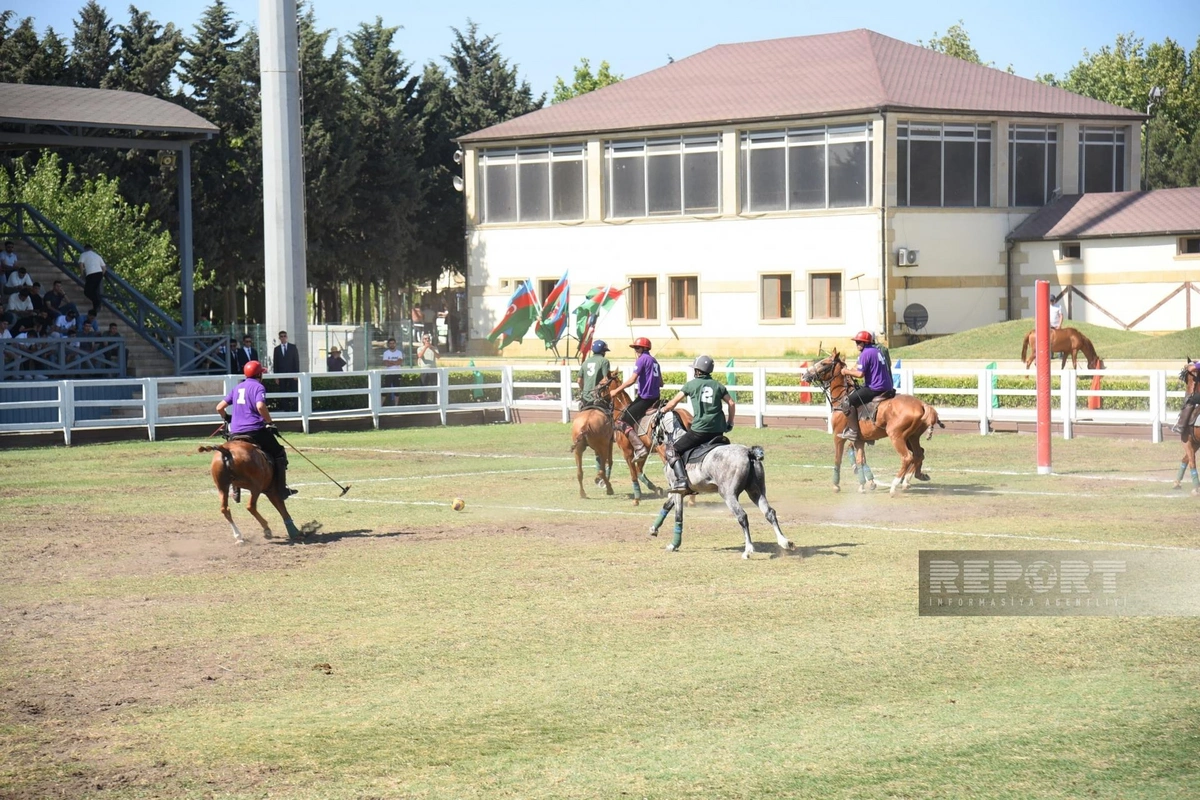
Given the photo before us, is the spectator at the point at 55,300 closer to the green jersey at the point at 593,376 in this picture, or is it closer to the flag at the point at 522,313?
the flag at the point at 522,313

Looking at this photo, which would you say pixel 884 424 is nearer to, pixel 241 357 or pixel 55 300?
pixel 241 357

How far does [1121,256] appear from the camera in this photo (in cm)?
4962

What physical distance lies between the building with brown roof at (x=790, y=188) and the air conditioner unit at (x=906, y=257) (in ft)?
0.20

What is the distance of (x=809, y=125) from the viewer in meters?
51.6

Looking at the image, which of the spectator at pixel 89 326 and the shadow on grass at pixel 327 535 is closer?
the shadow on grass at pixel 327 535

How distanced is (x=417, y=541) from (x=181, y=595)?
135 inches

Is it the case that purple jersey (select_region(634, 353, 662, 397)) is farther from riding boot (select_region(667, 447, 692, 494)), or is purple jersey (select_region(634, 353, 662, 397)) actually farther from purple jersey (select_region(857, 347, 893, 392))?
riding boot (select_region(667, 447, 692, 494))

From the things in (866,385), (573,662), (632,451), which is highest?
(866,385)

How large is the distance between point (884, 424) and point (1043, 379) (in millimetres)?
3577

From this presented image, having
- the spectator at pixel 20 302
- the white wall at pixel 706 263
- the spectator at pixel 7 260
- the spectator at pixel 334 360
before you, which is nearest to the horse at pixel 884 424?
the spectator at pixel 334 360

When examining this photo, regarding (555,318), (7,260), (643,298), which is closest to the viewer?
(7,260)

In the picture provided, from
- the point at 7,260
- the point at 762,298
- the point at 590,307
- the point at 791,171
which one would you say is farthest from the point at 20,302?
the point at 791,171

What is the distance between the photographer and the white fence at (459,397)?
28.3 metres

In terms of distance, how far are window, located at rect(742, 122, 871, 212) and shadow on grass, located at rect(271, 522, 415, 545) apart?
3696cm
